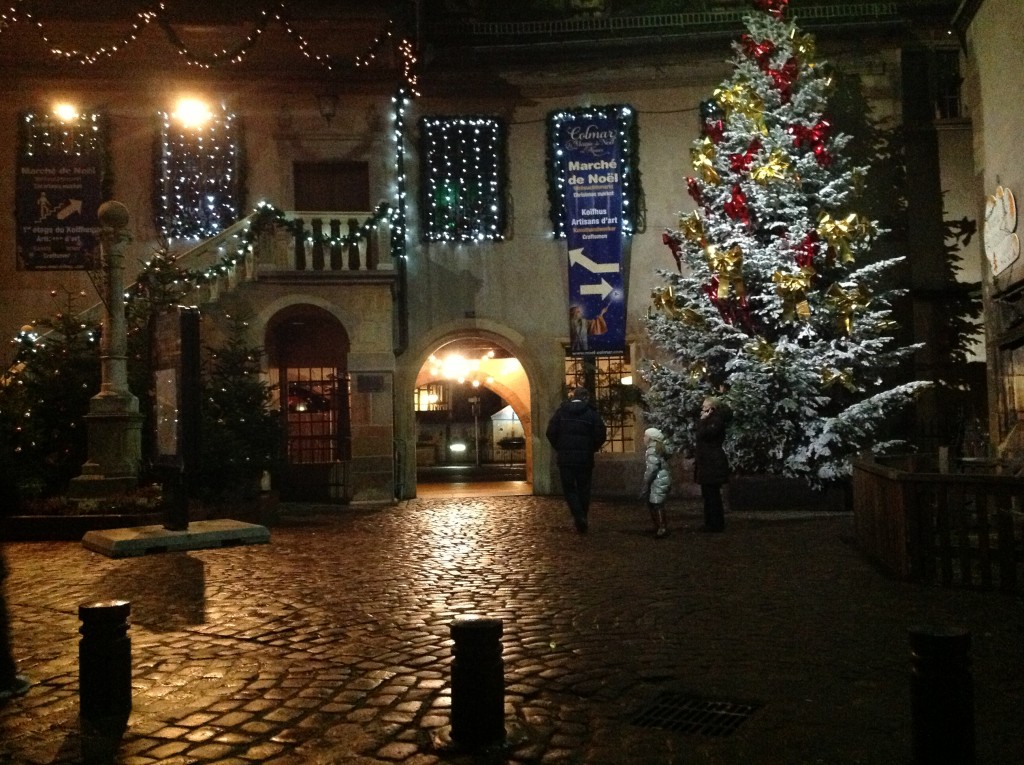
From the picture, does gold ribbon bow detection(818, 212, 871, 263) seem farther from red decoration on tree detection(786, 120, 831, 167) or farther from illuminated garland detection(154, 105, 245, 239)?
illuminated garland detection(154, 105, 245, 239)

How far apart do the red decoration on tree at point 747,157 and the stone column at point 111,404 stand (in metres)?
9.54

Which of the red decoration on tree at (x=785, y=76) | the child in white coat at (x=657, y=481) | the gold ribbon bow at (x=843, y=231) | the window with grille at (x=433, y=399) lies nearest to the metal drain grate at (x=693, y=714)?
the child in white coat at (x=657, y=481)

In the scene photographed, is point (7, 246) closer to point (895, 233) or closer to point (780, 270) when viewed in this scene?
point (780, 270)

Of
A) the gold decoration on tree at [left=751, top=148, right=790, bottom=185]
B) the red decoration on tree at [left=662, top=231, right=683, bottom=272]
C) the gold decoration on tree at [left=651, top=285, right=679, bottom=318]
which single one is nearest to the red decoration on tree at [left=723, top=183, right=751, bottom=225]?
the gold decoration on tree at [left=751, top=148, right=790, bottom=185]

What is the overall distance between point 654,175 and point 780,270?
4.81m

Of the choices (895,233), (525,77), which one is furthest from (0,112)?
(895,233)

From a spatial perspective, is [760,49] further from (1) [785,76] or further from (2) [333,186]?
(2) [333,186]

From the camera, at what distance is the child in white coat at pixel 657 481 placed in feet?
38.1

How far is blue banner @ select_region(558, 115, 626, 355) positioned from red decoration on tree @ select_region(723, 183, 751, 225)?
329 cm

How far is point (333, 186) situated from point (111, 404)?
7551 millimetres

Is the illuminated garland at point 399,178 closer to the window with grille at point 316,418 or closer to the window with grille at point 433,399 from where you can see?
the window with grille at point 316,418

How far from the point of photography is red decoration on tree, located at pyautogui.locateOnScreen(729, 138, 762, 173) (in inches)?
599

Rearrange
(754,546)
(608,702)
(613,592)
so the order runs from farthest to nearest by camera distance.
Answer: (754,546) → (613,592) → (608,702)

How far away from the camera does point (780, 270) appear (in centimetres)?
1480
